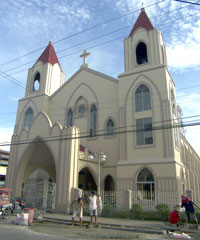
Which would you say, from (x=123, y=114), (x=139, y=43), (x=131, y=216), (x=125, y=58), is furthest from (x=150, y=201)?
(x=139, y=43)

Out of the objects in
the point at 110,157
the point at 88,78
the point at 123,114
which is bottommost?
the point at 110,157

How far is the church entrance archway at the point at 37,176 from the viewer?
1631 centimetres

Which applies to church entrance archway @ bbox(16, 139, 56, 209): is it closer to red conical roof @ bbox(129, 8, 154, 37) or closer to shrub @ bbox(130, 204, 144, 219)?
shrub @ bbox(130, 204, 144, 219)

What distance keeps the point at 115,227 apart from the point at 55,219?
149 inches

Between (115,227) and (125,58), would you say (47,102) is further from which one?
(115,227)

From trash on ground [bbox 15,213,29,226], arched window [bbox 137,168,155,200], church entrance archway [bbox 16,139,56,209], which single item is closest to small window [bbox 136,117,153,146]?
arched window [bbox 137,168,155,200]

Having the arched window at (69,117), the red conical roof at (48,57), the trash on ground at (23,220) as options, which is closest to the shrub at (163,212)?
the trash on ground at (23,220)

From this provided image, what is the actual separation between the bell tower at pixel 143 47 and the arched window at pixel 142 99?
1905 millimetres

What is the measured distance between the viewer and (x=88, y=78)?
2372 cm

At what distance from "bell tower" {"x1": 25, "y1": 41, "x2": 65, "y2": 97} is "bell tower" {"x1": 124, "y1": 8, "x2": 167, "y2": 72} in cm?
963

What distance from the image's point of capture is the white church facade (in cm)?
1628

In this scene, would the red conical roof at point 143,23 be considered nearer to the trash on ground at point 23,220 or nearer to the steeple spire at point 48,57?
the steeple spire at point 48,57

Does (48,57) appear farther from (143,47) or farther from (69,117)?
(143,47)

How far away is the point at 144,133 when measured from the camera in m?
18.1
